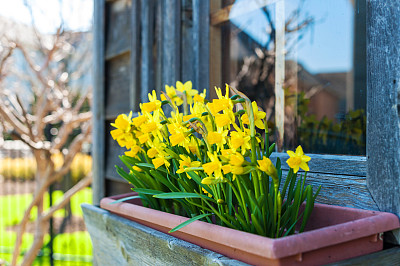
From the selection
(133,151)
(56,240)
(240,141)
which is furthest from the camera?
(56,240)

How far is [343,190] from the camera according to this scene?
2.92 feet

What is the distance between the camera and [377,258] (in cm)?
68

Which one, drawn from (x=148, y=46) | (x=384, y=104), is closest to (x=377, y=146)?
(x=384, y=104)

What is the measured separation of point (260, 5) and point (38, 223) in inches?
89.3

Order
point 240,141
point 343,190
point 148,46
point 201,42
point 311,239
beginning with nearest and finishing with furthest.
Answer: point 311,239 < point 240,141 < point 343,190 < point 201,42 < point 148,46

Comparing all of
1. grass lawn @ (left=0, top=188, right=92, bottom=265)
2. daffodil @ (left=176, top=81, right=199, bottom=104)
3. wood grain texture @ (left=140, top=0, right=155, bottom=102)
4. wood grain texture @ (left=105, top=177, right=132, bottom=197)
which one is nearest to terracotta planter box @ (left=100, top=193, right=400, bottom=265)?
daffodil @ (left=176, top=81, right=199, bottom=104)

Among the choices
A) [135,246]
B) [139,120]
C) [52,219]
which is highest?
[139,120]

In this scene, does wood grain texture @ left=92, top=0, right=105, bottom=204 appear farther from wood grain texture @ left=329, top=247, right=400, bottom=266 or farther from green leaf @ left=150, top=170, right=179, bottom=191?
wood grain texture @ left=329, top=247, right=400, bottom=266

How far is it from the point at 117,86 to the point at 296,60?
92cm

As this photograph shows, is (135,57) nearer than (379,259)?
No

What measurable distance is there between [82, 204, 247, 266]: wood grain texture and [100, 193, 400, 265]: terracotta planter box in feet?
0.09

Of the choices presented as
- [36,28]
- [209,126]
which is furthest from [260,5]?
[36,28]

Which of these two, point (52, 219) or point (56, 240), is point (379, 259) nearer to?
point (52, 219)

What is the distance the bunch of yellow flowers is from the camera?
2.30 feet
